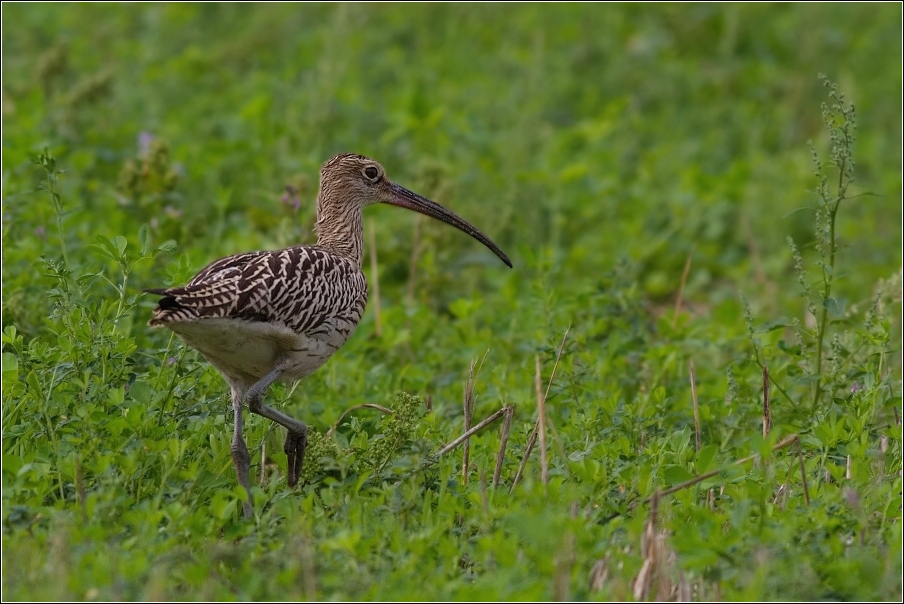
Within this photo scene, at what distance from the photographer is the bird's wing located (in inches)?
222

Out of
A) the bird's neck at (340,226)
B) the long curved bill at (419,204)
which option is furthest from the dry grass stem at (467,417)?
the long curved bill at (419,204)

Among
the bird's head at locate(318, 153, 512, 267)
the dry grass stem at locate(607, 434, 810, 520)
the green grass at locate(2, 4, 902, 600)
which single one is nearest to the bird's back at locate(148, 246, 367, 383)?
the green grass at locate(2, 4, 902, 600)

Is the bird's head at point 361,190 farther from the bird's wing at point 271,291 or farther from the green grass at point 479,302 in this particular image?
the bird's wing at point 271,291

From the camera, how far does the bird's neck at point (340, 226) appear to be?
24.8 feet

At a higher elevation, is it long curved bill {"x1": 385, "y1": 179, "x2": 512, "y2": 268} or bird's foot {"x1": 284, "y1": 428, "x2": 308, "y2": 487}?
long curved bill {"x1": 385, "y1": 179, "x2": 512, "y2": 268}

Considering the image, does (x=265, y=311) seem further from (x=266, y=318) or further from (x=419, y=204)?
(x=419, y=204)

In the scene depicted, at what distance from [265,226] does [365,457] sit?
3.96 metres

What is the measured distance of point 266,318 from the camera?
6.13 meters

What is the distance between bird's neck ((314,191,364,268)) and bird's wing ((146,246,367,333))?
0.56m

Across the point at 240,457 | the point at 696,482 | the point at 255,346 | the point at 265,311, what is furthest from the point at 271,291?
the point at 696,482

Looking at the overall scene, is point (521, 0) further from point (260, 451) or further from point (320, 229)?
point (260, 451)

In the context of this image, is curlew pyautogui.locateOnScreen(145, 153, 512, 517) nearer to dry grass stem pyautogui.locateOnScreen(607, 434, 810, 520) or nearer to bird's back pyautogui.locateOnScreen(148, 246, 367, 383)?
bird's back pyautogui.locateOnScreen(148, 246, 367, 383)

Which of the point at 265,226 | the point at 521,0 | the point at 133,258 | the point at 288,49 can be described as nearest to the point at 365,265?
the point at 265,226

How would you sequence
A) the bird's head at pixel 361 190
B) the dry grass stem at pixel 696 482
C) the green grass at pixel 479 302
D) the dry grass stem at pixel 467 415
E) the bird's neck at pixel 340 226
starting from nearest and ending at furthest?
the green grass at pixel 479 302
the dry grass stem at pixel 696 482
the dry grass stem at pixel 467 415
the bird's neck at pixel 340 226
the bird's head at pixel 361 190
